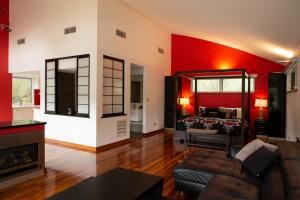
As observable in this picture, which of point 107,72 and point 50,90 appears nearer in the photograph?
point 107,72

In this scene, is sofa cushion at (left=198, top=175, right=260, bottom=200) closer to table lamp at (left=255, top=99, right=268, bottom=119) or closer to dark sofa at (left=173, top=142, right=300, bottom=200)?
dark sofa at (left=173, top=142, right=300, bottom=200)

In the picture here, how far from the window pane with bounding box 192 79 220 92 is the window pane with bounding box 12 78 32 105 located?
6.74 meters

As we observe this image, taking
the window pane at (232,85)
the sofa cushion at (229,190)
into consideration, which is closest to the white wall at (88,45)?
the window pane at (232,85)

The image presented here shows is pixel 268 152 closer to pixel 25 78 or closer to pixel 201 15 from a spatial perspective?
pixel 201 15

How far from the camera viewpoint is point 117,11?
5.45m

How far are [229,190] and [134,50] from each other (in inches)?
196

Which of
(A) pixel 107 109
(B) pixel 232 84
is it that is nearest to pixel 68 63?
(A) pixel 107 109

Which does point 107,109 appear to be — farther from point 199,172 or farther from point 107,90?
point 199,172

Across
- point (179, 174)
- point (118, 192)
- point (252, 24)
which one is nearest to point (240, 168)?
point (179, 174)

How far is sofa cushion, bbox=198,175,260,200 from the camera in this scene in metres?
1.89

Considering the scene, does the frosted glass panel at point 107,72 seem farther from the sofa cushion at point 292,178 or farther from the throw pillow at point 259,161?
the sofa cushion at point 292,178

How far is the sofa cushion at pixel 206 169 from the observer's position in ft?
8.39

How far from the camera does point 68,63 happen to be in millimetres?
5461

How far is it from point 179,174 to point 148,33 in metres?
5.31
